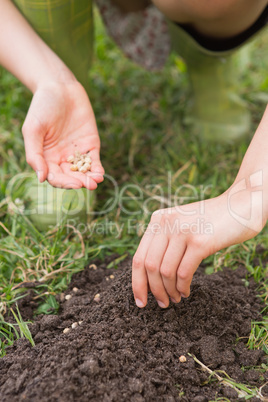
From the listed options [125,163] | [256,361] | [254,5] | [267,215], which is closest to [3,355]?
[256,361]

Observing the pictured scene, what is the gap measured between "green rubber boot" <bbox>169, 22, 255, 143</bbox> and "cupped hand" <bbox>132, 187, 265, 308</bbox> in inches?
40.0

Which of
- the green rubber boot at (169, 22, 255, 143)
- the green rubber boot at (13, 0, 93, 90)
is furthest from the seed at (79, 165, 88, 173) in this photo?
the green rubber boot at (169, 22, 255, 143)

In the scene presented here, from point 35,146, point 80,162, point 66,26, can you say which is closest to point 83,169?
point 80,162

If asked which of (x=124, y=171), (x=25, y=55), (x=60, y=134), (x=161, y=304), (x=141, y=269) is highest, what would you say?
(x=25, y=55)

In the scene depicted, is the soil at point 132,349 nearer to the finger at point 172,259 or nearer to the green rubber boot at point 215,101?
the finger at point 172,259

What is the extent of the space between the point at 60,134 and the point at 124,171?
1.67 ft

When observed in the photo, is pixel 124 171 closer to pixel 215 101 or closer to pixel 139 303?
pixel 215 101

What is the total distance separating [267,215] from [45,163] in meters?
0.66

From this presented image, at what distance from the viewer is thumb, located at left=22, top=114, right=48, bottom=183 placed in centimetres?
127

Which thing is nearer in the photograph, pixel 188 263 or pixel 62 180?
pixel 188 263

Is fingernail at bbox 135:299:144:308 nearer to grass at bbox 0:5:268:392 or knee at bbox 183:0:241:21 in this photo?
grass at bbox 0:5:268:392

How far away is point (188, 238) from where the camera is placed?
3.39 ft

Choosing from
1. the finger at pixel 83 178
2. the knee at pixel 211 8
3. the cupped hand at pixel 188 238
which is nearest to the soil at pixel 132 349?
the cupped hand at pixel 188 238

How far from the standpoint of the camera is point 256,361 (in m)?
1.13
